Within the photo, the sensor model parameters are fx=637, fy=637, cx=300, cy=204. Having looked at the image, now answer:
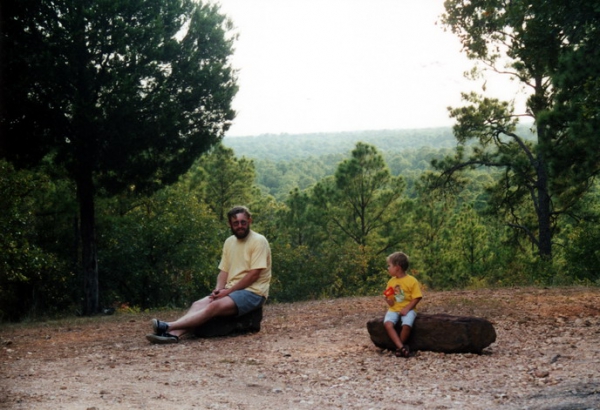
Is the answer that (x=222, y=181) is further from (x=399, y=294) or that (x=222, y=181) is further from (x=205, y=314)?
(x=399, y=294)

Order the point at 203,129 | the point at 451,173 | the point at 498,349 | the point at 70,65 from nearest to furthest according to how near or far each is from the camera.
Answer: the point at 498,349 → the point at 70,65 → the point at 203,129 → the point at 451,173

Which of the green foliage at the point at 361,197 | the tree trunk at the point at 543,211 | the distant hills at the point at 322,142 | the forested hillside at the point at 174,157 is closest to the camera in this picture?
the forested hillside at the point at 174,157

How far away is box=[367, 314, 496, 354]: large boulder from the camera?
21.5 ft

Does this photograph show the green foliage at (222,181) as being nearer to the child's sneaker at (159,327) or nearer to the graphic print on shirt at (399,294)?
the child's sneaker at (159,327)

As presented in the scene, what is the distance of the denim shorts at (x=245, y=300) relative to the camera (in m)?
7.95

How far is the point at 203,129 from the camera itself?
51.4ft

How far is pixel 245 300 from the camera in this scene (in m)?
7.99

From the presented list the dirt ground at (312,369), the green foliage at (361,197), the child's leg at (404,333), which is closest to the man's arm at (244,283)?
the dirt ground at (312,369)

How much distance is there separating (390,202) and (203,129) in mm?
21477

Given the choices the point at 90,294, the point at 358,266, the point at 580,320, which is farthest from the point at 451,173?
the point at 580,320

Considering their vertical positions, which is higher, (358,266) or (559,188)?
(559,188)

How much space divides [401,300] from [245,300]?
2.13 m

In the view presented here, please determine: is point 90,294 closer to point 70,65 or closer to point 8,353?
point 70,65

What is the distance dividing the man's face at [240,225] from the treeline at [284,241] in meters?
6.38
